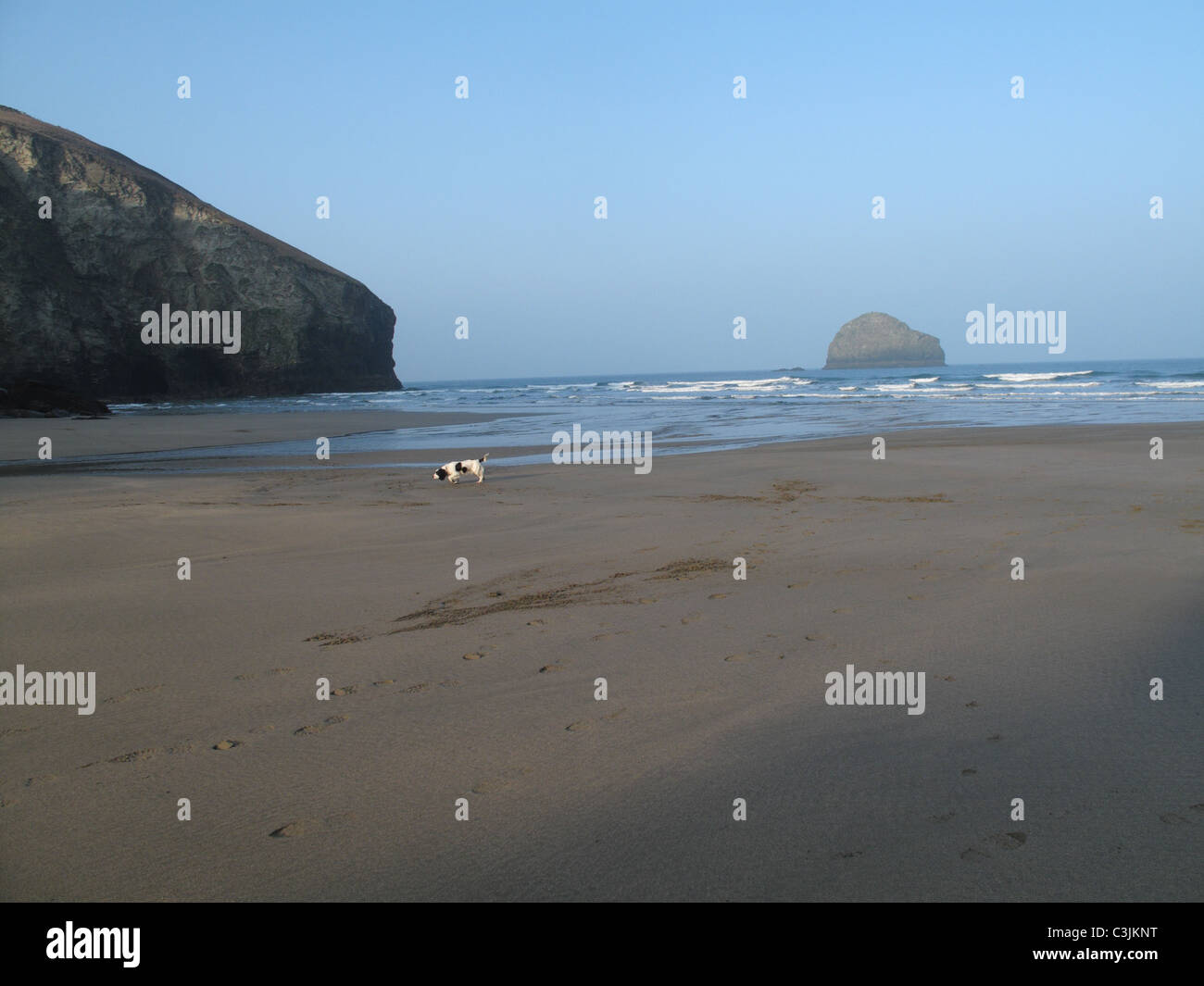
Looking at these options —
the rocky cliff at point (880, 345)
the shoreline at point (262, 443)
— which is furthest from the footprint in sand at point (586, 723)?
the rocky cliff at point (880, 345)

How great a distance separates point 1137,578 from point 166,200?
200 feet

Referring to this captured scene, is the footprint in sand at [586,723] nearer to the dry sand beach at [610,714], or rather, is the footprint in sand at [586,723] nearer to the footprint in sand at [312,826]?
the dry sand beach at [610,714]

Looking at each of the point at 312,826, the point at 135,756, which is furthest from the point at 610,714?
the point at 135,756

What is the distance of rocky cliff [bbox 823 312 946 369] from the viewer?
599 ft

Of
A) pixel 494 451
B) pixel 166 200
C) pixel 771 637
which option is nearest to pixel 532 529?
pixel 771 637

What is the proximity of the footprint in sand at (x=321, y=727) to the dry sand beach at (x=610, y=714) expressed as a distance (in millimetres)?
14

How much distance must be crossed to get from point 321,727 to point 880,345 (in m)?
199

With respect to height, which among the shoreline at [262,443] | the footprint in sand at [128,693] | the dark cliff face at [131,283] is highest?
the dark cliff face at [131,283]

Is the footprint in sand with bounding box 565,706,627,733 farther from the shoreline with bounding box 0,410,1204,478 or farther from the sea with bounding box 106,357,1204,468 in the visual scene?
the sea with bounding box 106,357,1204,468

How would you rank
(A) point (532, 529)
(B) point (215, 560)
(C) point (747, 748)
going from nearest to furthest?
(C) point (747, 748), (B) point (215, 560), (A) point (532, 529)

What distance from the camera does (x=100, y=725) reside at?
11.3ft

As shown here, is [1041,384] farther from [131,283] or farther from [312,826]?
[131,283]

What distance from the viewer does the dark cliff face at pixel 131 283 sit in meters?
44.8
